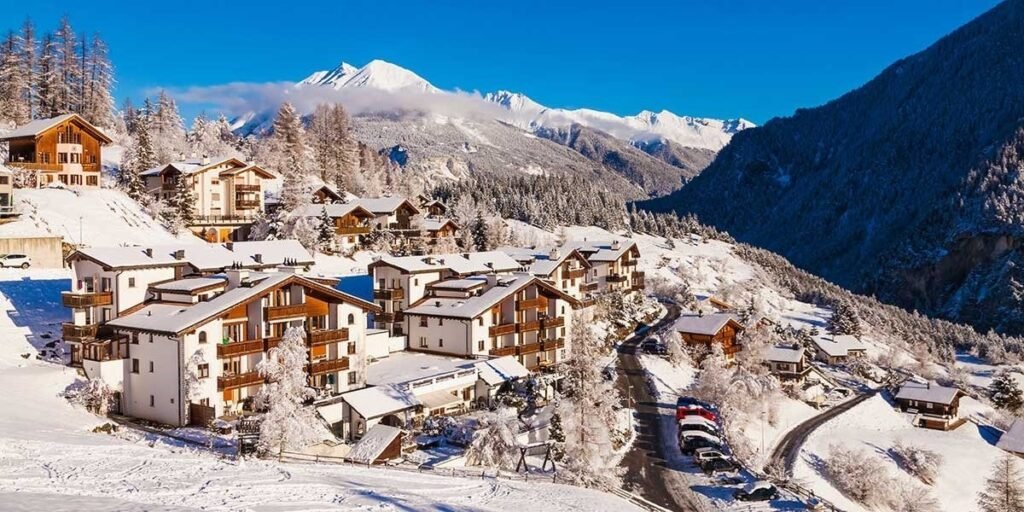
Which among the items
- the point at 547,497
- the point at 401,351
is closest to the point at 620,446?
the point at 547,497

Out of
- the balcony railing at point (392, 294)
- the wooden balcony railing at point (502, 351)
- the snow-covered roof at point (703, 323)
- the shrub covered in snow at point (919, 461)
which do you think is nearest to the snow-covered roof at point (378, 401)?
the wooden balcony railing at point (502, 351)

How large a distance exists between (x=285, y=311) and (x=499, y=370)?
615 inches

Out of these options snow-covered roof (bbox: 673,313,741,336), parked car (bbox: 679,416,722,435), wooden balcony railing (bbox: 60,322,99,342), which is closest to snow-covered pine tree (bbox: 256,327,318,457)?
wooden balcony railing (bbox: 60,322,99,342)

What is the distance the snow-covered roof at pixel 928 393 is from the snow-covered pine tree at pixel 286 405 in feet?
210

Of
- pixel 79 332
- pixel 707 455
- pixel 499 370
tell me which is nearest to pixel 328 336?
pixel 499 370

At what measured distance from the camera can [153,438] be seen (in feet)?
125

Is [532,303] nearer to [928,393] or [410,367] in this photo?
[410,367]

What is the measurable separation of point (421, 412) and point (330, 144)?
92040 mm

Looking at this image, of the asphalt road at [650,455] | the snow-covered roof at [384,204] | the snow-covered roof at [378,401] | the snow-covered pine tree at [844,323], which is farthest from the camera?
the snow-covered pine tree at [844,323]

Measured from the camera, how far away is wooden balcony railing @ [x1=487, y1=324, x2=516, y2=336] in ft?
197

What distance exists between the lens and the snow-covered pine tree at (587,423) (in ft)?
130

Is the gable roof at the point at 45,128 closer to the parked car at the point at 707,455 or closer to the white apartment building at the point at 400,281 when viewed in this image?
the white apartment building at the point at 400,281

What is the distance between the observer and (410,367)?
55469 millimetres

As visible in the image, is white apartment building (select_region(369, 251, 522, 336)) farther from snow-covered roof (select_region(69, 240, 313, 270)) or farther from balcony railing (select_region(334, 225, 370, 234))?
balcony railing (select_region(334, 225, 370, 234))
